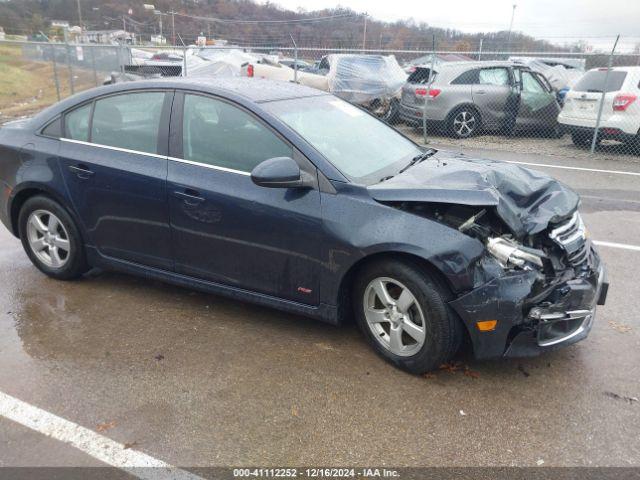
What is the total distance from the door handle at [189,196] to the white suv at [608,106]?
28.5 feet

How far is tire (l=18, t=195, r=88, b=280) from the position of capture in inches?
171

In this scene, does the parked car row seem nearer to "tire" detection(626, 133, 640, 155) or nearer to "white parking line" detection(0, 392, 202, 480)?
"tire" detection(626, 133, 640, 155)

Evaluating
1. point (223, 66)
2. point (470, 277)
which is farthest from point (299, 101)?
point (223, 66)

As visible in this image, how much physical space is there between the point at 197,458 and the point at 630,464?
80.4 inches

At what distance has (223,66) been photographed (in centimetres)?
1744

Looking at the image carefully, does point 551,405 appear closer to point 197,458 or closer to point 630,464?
point 630,464

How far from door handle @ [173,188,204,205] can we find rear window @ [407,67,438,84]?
29.5ft

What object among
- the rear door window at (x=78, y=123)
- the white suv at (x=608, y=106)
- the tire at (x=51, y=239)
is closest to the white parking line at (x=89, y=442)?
the tire at (x=51, y=239)

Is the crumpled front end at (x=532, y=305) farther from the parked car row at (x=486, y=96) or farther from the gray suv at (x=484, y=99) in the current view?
the gray suv at (x=484, y=99)

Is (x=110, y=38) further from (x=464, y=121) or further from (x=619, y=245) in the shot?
(x=619, y=245)

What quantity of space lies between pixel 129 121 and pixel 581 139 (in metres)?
9.39

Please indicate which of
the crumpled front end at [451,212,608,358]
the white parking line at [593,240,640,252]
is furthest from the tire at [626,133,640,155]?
the crumpled front end at [451,212,608,358]

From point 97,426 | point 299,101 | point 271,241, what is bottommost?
point 97,426

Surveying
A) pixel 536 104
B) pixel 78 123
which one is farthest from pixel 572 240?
pixel 536 104
